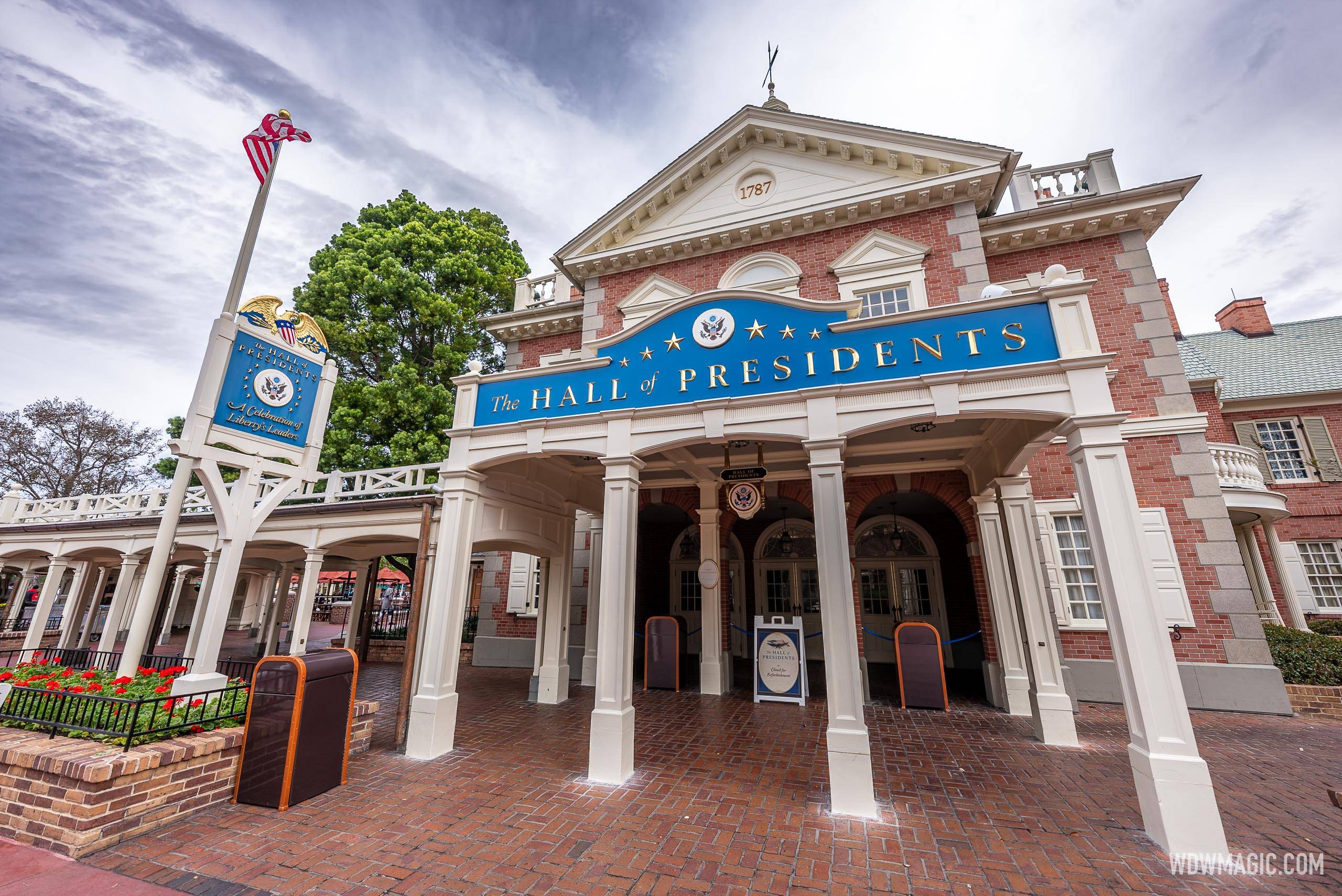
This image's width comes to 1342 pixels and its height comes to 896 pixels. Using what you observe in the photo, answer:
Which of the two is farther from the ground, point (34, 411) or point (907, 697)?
point (34, 411)

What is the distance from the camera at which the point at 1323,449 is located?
1491 centimetres

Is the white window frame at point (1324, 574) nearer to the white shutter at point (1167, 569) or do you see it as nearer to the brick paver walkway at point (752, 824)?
the white shutter at point (1167, 569)

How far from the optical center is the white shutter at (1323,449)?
48.4ft

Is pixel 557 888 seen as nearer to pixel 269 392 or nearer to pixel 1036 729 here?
pixel 1036 729

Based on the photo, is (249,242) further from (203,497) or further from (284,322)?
(203,497)

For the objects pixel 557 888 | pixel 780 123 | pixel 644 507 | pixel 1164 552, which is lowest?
pixel 557 888

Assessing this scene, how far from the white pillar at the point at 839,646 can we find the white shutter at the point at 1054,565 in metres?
6.21

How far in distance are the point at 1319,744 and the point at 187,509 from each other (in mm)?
22767

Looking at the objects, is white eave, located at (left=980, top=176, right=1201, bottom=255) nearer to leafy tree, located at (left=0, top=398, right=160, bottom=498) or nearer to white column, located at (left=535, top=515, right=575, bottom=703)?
white column, located at (left=535, top=515, right=575, bottom=703)

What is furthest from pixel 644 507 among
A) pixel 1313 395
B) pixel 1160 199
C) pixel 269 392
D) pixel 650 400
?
pixel 1313 395

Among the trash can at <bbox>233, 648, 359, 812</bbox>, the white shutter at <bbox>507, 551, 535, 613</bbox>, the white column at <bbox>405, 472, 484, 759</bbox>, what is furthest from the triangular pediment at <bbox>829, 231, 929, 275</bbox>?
the trash can at <bbox>233, 648, 359, 812</bbox>

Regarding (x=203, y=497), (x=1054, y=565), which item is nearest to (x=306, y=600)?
(x=203, y=497)

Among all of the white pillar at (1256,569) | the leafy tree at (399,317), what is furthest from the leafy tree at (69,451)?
the white pillar at (1256,569)

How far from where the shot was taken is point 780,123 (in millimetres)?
11508
